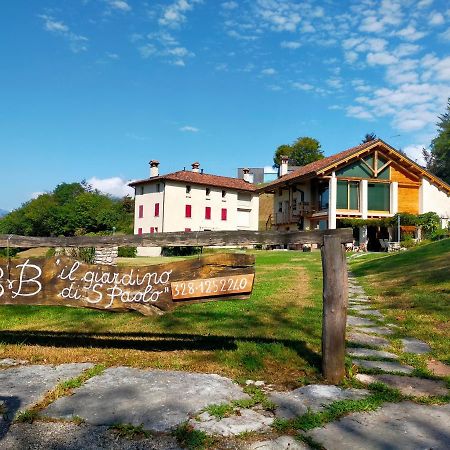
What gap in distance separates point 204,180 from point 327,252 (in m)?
46.0

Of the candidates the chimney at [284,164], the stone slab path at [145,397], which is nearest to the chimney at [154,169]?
the chimney at [284,164]

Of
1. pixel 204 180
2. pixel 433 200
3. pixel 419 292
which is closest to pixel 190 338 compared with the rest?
pixel 419 292

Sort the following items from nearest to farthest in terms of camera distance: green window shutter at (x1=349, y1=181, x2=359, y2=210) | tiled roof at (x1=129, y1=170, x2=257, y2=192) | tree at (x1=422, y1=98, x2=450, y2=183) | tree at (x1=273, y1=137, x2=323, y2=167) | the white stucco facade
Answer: green window shutter at (x1=349, y1=181, x2=359, y2=210), the white stucco facade, tiled roof at (x1=129, y1=170, x2=257, y2=192), tree at (x1=422, y1=98, x2=450, y2=183), tree at (x1=273, y1=137, x2=323, y2=167)

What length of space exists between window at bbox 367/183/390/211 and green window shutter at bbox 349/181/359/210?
0.97 meters

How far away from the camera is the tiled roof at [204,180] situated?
47041mm

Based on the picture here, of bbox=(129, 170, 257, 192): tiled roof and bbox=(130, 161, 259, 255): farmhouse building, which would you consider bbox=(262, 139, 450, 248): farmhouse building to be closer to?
bbox=(129, 170, 257, 192): tiled roof

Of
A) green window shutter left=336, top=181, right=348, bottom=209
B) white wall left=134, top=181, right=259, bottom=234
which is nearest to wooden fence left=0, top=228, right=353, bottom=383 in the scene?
green window shutter left=336, top=181, right=348, bottom=209

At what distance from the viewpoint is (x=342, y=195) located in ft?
113

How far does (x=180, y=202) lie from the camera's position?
47.4 meters

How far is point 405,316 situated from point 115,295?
202 inches

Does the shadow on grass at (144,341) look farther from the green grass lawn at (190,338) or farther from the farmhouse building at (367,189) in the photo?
the farmhouse building at (367,189)

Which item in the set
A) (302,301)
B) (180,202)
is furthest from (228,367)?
(180,202)

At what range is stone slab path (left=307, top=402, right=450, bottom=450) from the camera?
2.70 metres

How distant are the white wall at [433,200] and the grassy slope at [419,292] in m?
20.8
